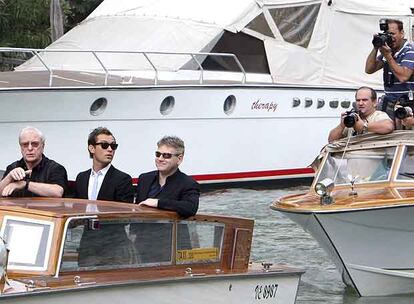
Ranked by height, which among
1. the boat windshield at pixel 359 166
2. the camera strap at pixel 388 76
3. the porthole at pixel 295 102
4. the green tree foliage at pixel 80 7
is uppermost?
the green tree foliage at pixel 80 7

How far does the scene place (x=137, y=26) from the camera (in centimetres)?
2045

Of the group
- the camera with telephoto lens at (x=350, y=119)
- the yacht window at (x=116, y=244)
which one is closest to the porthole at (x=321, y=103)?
the camera with telephoto lens at (x=350, y=119)

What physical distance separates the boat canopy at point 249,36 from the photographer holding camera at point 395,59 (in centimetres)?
639

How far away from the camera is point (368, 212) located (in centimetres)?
1145

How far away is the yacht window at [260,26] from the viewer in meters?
20.0

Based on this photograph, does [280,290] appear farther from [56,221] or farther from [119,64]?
[119,64]

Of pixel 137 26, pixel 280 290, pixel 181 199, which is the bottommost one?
pixel 280 290

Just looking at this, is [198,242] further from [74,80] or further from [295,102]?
[295,102]

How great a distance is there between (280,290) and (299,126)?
1093 cm

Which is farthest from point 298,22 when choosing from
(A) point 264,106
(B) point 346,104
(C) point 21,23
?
(C) point 21,23

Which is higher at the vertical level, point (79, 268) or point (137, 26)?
point (137, 26)

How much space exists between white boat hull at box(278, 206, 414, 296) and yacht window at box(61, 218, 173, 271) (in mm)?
3072

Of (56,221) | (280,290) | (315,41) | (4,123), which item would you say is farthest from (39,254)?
(315,41)

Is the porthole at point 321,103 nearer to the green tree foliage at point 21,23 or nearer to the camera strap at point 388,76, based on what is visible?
the camera strap at point 388,76
